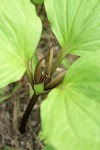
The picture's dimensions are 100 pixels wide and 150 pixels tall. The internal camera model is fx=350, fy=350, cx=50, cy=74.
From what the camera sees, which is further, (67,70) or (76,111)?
(67,70)

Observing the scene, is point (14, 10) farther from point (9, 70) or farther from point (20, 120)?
point (20, 120)

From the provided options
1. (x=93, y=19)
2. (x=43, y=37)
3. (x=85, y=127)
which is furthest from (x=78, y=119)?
(x=43, y=37)

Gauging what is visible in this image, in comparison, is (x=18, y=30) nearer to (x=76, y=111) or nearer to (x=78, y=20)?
(x=78, y=20)

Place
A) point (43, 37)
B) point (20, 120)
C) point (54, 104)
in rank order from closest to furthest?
point (54, 104) < point (20, 120) < point (43, 37)

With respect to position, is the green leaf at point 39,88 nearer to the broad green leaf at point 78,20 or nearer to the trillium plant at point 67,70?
the trillium plant at point 67,70

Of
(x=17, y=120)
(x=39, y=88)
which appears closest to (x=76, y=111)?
(x=39, y=88)

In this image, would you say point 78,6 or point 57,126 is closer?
point 57,126

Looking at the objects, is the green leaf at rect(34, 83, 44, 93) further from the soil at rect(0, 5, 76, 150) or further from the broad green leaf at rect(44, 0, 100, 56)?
the soil at rect(0, 5, 76, 150)

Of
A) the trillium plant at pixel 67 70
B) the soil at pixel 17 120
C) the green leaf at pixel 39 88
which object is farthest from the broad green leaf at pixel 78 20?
the soil at pixel 17 120
